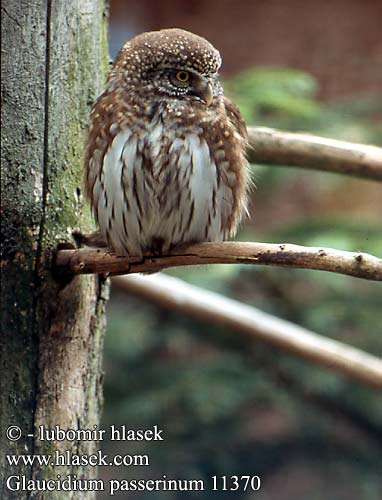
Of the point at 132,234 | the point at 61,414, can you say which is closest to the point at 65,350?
the point at 61,414

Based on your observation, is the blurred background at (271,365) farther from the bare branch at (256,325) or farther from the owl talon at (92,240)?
the owl talon at (92,240)

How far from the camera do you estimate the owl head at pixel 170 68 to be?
5.27ft

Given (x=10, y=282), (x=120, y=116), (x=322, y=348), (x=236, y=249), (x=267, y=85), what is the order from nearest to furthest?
(x=236, y=249) → (x=10, y=282) → (x=120, y=116) → (x=322, y=348) → (x=267, y=85)

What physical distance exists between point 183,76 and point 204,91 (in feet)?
0.17

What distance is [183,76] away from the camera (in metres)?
1.64

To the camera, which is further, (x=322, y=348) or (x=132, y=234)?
(x=322, y=348)

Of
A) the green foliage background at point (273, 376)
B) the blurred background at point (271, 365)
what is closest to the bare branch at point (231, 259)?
the blurred background at point (271, 365)

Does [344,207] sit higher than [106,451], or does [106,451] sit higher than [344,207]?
[344,207]

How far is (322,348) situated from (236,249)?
0.74 m

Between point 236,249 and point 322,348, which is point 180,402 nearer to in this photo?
point 322,348

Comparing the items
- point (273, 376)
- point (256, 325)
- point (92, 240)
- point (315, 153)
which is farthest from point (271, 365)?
point (92, 240)

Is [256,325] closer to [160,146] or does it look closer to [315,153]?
[315,153]

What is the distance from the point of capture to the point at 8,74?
62.1 inches

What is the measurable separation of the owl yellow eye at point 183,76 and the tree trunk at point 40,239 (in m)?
0.20
